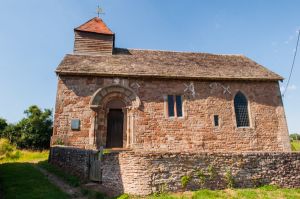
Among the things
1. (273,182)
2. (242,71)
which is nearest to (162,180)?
(273,182)

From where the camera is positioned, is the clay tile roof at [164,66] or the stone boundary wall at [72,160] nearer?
the stone boundary wall at [72,160]

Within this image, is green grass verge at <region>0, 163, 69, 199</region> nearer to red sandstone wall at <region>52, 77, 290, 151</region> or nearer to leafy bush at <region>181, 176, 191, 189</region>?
red sandstone wall at <region>52, 77, 290, 151</region>

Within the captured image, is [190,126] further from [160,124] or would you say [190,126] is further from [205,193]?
[205,193]

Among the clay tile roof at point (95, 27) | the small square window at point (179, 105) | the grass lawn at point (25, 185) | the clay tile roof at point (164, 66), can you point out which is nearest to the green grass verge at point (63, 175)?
the grass lawn at point (25, 185)

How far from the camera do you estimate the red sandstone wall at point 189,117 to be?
1217cm

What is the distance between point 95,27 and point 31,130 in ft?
43.8

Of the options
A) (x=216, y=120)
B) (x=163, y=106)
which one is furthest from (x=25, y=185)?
(x=216, y=120)

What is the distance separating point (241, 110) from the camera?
46.5ft

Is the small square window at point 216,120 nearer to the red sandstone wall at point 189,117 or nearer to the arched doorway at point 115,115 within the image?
the red sandstone wall at point 189,117

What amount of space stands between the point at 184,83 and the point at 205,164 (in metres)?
7.14

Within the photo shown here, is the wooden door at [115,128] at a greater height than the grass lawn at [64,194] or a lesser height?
greater

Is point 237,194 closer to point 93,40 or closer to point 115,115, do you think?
point 115,115

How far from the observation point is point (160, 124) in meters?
12.8

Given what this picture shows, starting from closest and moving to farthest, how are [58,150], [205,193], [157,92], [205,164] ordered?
[205,193] → [205,164] → [58,150] → [157,92]
